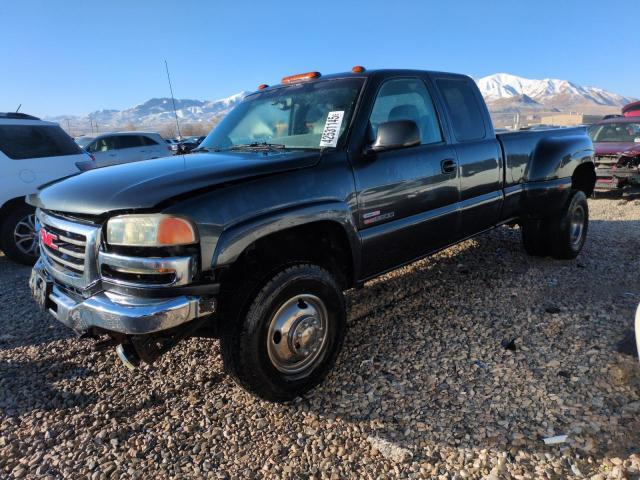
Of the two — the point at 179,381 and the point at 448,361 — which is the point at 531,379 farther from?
the point at 179,381

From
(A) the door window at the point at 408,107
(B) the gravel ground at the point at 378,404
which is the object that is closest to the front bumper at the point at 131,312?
(B) the gravel ground at the point at 378,404

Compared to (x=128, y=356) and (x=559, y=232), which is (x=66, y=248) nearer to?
(x=128, y=356)

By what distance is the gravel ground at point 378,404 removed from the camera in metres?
Result: 2.18

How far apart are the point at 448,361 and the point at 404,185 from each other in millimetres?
1249

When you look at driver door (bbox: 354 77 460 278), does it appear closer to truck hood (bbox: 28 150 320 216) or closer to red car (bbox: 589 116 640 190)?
truck hood (bbox: 28 150 320 216)

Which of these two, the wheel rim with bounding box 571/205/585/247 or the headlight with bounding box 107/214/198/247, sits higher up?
the headlight with bounding box 107/214/198/247

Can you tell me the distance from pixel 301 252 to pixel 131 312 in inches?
40.4

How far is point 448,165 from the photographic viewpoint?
3.47 m

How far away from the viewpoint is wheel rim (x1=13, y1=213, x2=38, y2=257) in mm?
5500

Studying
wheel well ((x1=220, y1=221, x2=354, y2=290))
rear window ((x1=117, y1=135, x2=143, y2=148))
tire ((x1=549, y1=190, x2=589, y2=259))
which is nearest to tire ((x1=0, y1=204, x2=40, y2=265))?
wheel well ((x1=220, y1=221, x2=354, y2=290))

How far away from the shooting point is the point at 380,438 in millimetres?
2336

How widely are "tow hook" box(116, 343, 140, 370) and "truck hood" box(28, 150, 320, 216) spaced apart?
2.24 ft

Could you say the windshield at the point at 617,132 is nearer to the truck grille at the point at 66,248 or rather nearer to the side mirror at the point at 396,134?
the side mirror at the point at 396,134

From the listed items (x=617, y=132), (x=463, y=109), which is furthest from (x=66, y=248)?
(x=617, y=132)
